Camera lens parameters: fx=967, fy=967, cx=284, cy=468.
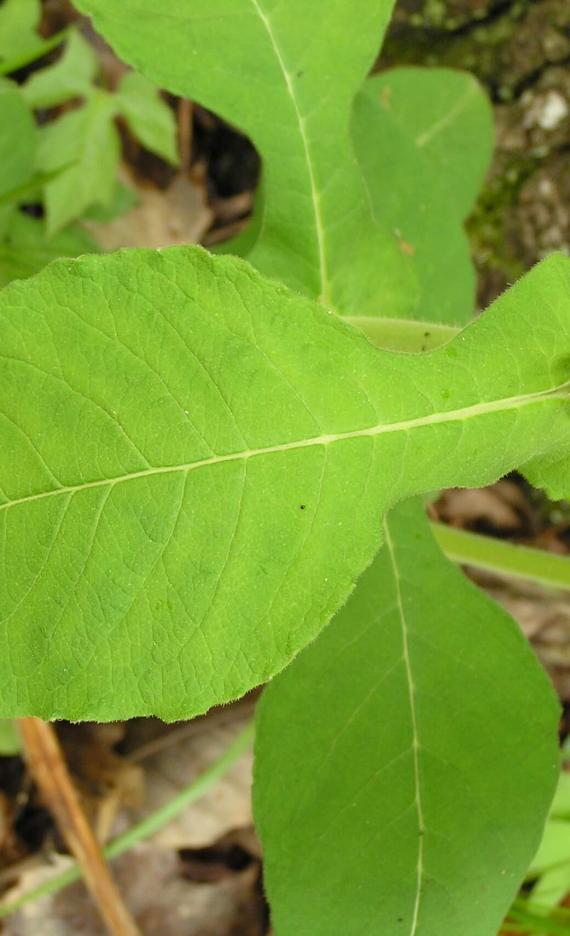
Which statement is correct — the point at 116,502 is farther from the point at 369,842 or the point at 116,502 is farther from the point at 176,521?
the point at 369,842

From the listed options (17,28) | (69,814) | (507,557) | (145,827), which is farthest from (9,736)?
(17,28)

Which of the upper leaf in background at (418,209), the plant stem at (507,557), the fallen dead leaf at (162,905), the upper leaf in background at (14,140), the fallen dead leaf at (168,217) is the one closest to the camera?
the plant stem at (507,557)

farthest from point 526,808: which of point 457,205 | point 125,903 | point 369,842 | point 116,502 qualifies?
point 125,903

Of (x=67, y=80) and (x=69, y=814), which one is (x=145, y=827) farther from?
(x=67, y=80)

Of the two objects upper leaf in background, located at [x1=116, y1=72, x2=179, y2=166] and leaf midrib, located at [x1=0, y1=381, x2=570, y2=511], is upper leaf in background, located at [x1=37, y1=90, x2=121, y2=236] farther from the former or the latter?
leaf midrib, located at [x1=0, y1=381, x2=570, y2=511]

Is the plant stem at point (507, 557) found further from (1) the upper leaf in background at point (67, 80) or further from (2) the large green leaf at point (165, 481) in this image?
(1) the upper leaf in background at point (67, 80)

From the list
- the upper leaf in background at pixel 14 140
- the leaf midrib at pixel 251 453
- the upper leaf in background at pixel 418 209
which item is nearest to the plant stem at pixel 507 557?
the upper leaf in background at pixel 418 209
